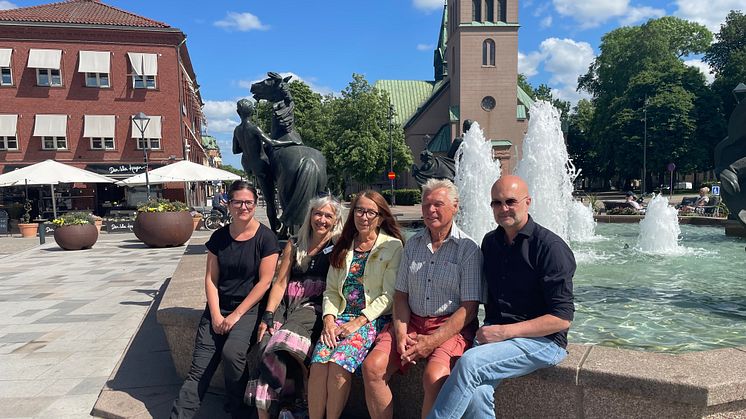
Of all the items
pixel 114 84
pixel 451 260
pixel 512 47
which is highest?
pixel 512 47

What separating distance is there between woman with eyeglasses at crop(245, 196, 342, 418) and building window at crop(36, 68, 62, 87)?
32023 mm

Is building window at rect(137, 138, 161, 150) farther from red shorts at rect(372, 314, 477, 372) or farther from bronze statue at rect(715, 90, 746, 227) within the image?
red shorts at rect(372, 314, 477, 372)

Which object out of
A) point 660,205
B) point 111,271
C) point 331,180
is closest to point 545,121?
point 660,205

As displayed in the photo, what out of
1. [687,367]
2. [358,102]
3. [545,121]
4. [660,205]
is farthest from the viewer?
[358,102]

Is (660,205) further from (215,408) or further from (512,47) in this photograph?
(512,47)

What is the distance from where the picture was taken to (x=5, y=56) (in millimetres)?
27969

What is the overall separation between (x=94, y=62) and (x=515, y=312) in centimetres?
3252

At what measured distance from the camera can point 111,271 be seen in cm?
1021

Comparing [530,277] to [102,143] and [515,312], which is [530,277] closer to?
[515,312]

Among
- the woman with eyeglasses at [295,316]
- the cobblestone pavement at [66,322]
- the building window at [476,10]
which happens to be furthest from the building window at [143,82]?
the woman with eyeglasses at [295,316]

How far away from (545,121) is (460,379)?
12227 mm

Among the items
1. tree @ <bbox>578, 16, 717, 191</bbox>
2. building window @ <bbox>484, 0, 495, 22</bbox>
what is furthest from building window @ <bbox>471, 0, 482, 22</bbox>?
tree @ <bbox>578, 16, 717, 191</bbox>

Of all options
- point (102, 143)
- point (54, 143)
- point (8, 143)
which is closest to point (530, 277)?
point (102, 143)

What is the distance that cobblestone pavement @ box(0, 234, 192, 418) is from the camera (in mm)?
4109
